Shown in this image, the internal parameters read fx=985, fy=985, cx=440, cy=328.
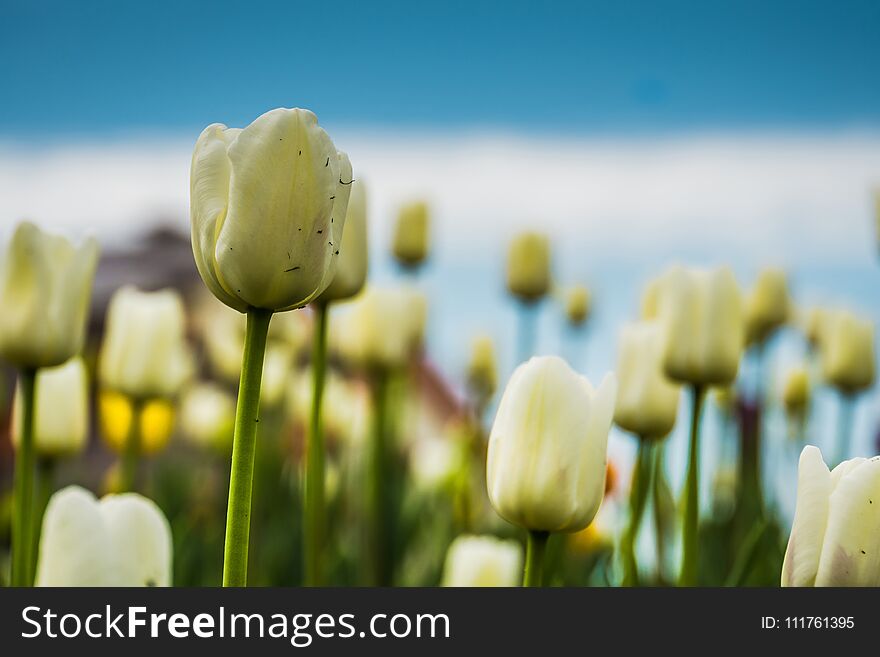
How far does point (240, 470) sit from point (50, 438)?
1.83 feet

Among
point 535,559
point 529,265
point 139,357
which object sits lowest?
point 535,559

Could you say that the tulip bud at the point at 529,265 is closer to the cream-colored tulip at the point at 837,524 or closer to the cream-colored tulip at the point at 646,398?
the cream-colored tulip at the point at 646,398

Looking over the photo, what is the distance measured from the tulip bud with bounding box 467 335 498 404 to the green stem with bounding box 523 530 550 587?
119 cm

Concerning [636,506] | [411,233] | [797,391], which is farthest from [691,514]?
[797,391]

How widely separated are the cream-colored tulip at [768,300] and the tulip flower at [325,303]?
0.81 m

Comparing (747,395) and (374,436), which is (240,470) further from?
(747,395)

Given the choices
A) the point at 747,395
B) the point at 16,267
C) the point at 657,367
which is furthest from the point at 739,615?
the point at 747,395

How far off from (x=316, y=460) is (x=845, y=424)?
870 millimetres

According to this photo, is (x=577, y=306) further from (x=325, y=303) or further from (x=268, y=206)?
(x=268, y=206)

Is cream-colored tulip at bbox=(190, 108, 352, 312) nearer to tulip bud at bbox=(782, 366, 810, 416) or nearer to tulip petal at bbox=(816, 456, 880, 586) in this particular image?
tulip petal at bbox=(816, 456, 880, 586)

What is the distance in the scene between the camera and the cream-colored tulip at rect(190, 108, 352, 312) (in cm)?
44

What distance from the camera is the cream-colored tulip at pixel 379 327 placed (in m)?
1.24

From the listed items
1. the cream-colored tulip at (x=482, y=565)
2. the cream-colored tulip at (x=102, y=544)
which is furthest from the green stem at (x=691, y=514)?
the cream-colored tulip at (x=102, y=544)

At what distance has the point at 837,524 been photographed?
1.60ft
